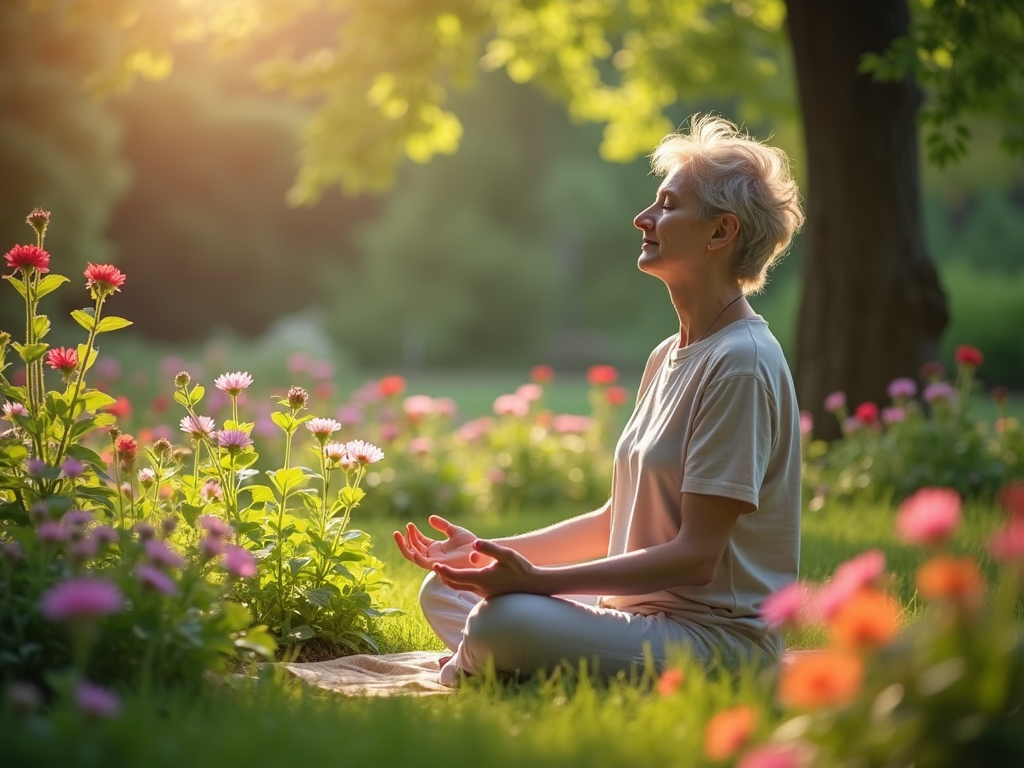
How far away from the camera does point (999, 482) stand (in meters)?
6.73

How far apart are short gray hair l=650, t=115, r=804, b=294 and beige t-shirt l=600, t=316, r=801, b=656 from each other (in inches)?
7.1

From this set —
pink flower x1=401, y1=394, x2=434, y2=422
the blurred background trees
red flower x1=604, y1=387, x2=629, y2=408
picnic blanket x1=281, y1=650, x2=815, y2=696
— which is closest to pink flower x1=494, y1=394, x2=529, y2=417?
pink flower x1=401, y1=394, x2=434, y2=422

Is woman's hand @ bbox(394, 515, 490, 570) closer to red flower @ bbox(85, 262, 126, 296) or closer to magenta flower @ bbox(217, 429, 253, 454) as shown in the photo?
magenta flower @ bbox(217, 429, 253, 454)

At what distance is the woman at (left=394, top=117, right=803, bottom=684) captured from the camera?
9.41 ft

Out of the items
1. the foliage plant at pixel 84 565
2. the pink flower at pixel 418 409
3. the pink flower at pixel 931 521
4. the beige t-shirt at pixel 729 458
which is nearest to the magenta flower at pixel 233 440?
the foliage plant at pixel 84 565

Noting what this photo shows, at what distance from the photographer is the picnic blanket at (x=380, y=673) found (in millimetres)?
3059

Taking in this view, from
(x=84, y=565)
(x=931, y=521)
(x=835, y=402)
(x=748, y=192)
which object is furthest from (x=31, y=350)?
(x=835, y=402)

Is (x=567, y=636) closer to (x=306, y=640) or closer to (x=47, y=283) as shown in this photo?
(x=306, y=640)

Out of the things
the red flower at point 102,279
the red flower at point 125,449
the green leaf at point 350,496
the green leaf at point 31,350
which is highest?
the red flower at point 102,279

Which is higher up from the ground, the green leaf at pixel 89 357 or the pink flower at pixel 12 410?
the green leaf at pixel 89 357

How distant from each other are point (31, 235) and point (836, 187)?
43.9 ft

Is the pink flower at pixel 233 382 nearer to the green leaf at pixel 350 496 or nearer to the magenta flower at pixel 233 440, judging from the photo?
the magenta flower at pixel 233 440

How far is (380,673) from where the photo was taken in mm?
3424

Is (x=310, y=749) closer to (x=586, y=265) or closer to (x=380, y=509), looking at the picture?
(x=380, y=509)
